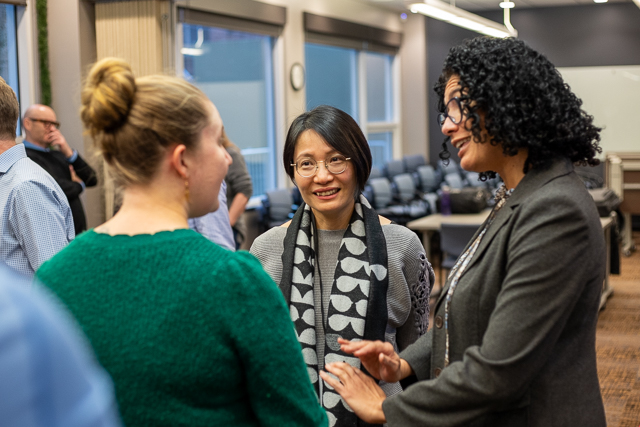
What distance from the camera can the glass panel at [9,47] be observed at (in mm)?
6034

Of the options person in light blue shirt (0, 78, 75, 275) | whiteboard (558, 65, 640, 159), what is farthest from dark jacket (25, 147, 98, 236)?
whiteboard (558, 65, 640, 159)

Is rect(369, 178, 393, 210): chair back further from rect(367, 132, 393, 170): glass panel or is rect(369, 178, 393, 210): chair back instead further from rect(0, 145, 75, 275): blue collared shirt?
rect(0, 145, 75, 275): blue collared shirt

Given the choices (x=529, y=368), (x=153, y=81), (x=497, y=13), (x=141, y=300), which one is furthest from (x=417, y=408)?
(x=497, y=13)

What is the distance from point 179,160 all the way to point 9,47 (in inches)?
232

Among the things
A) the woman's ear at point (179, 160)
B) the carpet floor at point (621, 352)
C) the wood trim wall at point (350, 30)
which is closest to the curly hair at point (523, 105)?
the woman's ear at point (179, 160)

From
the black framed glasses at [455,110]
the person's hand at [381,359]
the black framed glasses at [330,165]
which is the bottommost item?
the person's hand at [381,359]

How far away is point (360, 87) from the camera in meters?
10.8

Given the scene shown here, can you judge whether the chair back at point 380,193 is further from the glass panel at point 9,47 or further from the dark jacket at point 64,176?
the dark jacket at point 64,176

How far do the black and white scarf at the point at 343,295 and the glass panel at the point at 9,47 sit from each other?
4.94 m

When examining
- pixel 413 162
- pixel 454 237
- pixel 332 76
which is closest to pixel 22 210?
pixel 454 237

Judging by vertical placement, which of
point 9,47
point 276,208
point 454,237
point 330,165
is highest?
point 9,47

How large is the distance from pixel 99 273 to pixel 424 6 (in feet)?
24.8

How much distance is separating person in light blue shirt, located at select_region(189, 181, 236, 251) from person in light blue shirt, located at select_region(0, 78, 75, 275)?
1.26 metres

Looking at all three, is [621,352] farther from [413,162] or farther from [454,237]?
[413,162]
